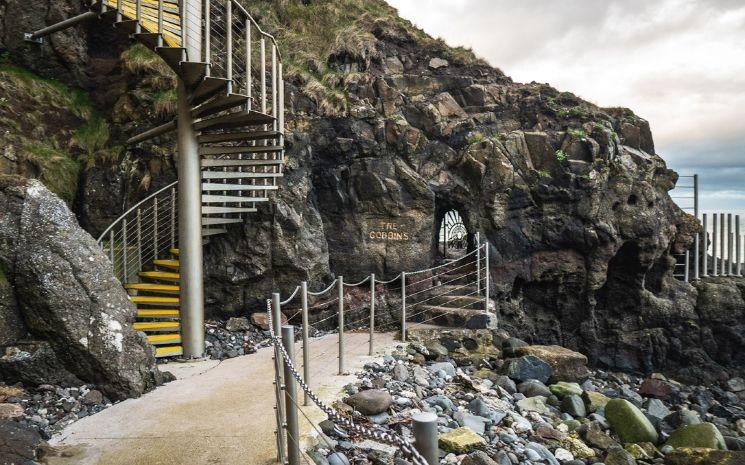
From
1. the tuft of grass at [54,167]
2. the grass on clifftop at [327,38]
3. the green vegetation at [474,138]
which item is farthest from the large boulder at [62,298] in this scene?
the green vegetation at [474,138]

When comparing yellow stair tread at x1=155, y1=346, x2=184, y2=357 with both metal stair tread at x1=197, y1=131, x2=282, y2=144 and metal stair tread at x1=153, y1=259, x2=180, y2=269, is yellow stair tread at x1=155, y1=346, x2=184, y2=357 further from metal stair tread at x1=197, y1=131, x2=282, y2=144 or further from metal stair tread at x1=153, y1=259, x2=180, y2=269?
metal stair tread at x1=197, y1=131, x2=282, y2=144

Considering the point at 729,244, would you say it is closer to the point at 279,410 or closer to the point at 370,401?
the point at 370,401

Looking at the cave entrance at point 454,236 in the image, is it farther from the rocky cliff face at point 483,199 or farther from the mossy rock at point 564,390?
the mossy rock at point 564,390

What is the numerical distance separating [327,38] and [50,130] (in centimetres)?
751

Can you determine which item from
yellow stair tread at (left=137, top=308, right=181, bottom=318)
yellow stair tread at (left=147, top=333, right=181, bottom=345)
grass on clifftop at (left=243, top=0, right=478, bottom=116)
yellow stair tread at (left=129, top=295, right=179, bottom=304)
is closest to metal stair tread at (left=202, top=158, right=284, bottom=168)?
yellow stair tread at (left=129, top=295, right=179, bottom=304)

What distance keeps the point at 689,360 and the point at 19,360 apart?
46.2 ft

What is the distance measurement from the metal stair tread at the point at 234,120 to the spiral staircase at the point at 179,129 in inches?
0.6

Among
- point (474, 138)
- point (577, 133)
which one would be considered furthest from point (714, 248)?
point (474, 138)

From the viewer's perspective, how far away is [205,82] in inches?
261

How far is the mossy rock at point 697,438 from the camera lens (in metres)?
5.68

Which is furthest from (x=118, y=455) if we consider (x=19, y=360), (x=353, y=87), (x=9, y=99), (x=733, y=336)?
(x=733, y=336)

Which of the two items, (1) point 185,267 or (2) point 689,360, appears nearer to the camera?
(1) point 185,267

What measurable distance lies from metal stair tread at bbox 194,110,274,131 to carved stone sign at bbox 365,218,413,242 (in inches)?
155

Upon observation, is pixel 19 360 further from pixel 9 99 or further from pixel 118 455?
pixel 9 99
